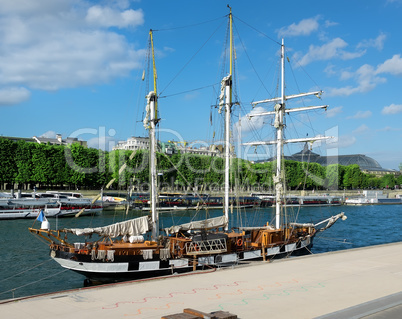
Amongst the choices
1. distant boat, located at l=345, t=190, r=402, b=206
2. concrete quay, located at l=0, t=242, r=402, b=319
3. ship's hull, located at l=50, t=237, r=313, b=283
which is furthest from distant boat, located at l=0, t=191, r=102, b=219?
distant boat, located at l=345, t=190, r=402, b=206

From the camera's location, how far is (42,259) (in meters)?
37.3

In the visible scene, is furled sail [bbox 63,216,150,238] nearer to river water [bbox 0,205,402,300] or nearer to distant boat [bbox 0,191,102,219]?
river water [bbox 0,205,402,300]

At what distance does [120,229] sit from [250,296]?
42.3ft

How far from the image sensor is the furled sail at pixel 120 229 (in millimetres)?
28469

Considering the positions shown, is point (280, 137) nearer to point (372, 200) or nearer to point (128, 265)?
point (128, 265)

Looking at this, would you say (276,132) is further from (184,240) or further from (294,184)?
(294,184)

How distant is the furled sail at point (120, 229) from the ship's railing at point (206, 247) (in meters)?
3.51

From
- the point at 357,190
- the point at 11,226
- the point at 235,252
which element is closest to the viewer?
the point at 235,252

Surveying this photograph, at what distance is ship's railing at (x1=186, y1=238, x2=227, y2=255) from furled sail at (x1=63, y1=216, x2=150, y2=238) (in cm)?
351

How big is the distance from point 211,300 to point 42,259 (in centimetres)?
2351

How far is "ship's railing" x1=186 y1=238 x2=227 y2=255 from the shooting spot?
97.6ft

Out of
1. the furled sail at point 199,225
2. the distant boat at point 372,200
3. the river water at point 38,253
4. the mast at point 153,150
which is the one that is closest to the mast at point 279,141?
the river water at point 38,253

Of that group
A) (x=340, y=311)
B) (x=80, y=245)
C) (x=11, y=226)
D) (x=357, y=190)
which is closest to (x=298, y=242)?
(x=80, y=245)

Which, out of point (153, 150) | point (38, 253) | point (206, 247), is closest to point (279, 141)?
point (153, 150)
